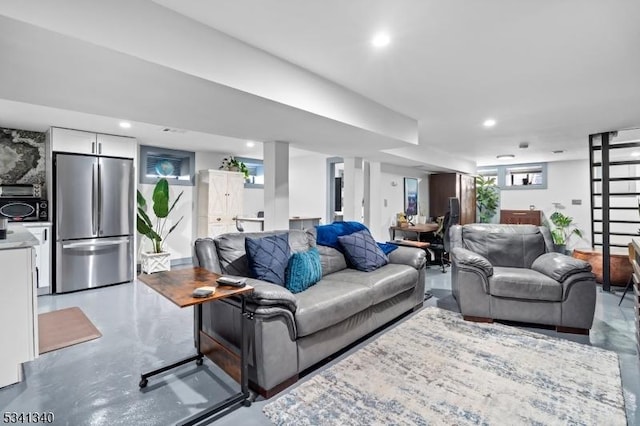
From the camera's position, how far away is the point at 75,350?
2.66m

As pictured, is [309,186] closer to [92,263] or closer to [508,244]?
[92,263]

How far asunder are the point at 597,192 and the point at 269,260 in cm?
501

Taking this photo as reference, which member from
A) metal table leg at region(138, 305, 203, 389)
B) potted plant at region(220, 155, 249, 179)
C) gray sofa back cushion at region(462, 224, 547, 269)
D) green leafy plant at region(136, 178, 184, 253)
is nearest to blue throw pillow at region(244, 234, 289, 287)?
metal table leg at region(138, 305, 203, 389)

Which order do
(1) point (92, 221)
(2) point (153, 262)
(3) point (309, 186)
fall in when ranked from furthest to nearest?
(3) point (309, 186) < (2) point (153, 262) < (1) point (92, 221)

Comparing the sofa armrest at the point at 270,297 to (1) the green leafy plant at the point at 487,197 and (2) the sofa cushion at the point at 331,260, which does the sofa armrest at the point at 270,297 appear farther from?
(1) the green leafy plant at the point at 487,197

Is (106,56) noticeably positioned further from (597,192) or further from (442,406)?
(597,192)

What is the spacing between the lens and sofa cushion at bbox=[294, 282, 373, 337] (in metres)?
2.20

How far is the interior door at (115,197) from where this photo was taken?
4.59 meters

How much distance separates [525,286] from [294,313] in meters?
2.38

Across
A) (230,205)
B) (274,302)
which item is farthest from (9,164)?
(274,302)

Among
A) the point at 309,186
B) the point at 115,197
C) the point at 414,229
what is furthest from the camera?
the point at 309,186

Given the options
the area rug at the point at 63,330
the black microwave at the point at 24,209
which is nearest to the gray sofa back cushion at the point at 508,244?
the area rug at the point at 63,330

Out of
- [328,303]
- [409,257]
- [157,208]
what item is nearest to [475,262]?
[409,257]

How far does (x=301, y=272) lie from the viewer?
2.65 meters
